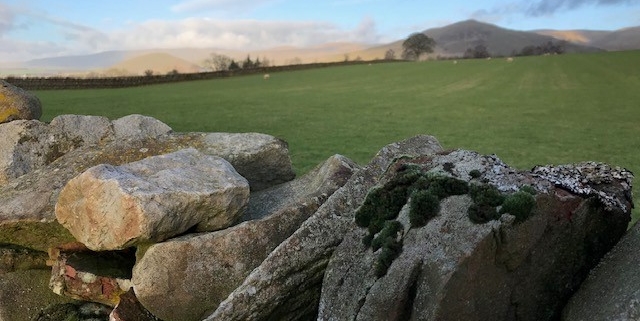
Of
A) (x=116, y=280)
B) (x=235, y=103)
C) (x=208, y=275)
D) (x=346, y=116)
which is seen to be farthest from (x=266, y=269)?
(x=235, y=103)

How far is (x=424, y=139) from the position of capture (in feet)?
24.5

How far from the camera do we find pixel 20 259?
7406mm

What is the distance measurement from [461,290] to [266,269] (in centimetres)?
196

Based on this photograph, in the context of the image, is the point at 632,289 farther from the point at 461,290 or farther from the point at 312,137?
the point at 312,137

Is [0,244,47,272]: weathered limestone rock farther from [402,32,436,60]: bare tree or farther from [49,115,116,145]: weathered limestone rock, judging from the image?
[402,32,436,60]: bare tree

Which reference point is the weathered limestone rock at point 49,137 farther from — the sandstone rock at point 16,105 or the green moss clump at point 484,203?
the green moss clump at point 484,203

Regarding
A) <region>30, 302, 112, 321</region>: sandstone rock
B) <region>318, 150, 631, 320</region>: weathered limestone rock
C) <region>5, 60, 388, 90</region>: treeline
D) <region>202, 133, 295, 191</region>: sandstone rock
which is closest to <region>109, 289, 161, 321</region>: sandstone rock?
<region>30, 302, 112, 321</region>: sandstone rock

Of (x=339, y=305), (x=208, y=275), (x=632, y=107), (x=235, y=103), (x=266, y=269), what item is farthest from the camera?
(x=235, y=103)

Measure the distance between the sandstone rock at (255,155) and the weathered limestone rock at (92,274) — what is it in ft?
6.17

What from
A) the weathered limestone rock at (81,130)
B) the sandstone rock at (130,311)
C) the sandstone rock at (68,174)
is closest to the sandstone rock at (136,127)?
the weathered limestone rock at (81,130)

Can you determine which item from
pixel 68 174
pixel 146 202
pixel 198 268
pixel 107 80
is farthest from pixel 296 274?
pixel 107 80

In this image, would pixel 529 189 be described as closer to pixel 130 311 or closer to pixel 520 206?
pixel 520 206

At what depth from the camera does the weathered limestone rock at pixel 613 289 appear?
412 centimetres

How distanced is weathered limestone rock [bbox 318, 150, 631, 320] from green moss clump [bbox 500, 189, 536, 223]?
2 centimetres
